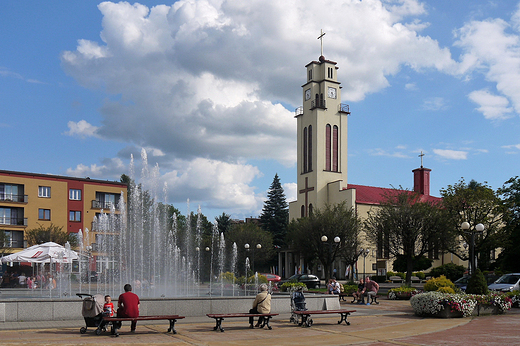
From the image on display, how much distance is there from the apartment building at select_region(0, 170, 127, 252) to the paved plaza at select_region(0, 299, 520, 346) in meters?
41.6

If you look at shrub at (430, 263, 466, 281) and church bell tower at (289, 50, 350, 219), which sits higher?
church bell tower at (289, 50, 350, 219)

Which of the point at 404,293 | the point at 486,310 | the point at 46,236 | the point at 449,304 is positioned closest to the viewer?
the point at 449,304

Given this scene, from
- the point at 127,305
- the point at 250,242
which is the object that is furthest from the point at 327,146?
the point at 127,305

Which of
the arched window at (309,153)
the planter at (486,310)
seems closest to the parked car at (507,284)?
the planter at (486,310)

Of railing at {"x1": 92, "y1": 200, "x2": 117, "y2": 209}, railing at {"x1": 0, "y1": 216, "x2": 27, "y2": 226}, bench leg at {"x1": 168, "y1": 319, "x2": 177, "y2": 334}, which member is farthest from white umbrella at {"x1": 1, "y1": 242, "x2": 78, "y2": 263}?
railing at {"x1": 92, "y1": 200, "x2": 117, "y2": 209}

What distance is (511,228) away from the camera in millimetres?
38750

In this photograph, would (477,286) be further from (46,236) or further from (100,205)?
(100,205)

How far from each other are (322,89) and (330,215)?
77.1ft

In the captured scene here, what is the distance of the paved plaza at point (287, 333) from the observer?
10.6m

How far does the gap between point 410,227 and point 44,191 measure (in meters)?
39.4

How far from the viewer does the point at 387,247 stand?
3472cm

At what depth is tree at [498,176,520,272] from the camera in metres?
36.3

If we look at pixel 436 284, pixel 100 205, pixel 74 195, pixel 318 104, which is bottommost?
pixel 436 284

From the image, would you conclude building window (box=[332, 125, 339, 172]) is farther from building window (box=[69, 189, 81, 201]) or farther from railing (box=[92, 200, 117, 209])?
building window (box=[69, 189, 81, 201])
